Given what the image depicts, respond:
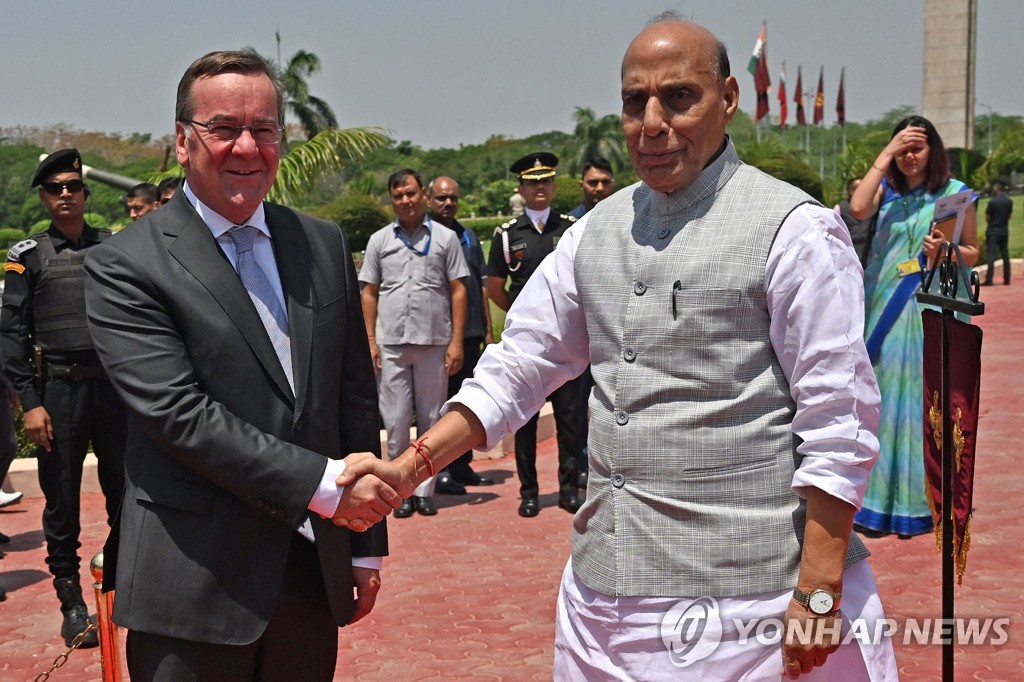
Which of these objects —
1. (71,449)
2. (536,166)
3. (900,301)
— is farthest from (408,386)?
(900,301)

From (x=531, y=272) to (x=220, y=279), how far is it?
16.8ft

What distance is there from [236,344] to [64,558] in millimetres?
3355

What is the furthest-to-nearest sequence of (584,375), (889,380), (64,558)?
1. (584,375)
2. (889,380)
3. (64,558)

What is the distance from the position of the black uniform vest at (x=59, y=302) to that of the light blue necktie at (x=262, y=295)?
3021mm

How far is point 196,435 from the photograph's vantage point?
2621mm

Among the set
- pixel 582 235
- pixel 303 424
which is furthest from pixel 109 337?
pixel 582 235

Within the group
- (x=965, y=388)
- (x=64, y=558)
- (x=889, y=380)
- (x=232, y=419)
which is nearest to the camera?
(x=232, y=419)

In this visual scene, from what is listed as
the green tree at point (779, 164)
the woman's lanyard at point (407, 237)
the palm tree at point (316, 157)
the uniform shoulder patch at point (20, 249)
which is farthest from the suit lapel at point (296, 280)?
the green tree at point (779, 164)

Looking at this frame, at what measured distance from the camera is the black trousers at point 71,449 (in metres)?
5.57

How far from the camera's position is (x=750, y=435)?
242 cm

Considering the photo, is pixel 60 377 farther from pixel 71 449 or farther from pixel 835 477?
pixel 835 477

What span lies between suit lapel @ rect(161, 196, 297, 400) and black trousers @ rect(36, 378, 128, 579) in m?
3.00

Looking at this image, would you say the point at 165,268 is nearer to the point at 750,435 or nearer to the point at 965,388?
the point at 750,435

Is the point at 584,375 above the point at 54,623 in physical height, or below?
above
